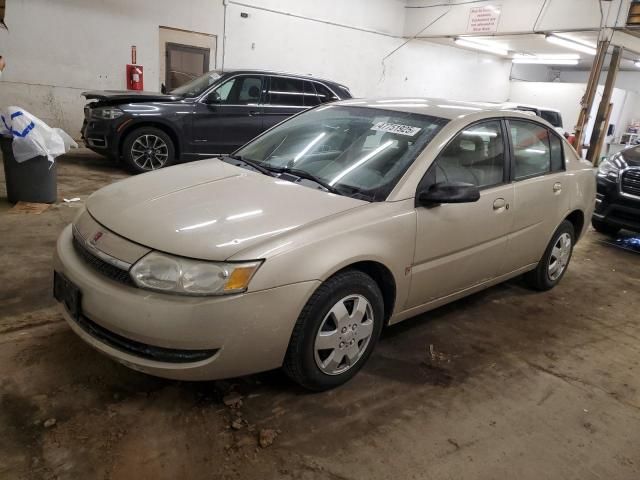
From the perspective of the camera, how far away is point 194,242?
2084mm

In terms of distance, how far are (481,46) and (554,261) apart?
12358 millimetres

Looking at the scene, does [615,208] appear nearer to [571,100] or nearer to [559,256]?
[559,256]

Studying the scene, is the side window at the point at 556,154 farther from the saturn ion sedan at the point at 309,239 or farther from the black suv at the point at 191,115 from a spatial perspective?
the black suv at the point at 191,115

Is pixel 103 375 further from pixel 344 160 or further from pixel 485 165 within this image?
pixel 485 165

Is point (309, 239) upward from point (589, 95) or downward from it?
downward

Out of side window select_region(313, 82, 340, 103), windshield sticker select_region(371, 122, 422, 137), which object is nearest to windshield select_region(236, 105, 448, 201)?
windshield sticker select_region(371, 122, 422, 137)

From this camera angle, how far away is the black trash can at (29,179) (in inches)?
195

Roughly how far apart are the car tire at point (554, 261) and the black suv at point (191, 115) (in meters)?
4.81

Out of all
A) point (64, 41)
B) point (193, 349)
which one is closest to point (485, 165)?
point (193, 349)

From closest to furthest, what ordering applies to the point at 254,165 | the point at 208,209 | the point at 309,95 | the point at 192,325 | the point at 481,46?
the point at 192,325 → the point at 208,209 → the point at 254,165 → the point at 309,95 → the point at 481,46

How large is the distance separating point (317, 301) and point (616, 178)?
517 centimetres

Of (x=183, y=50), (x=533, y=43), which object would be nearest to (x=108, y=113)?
(x=183, y=50)

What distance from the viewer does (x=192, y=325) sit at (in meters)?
1.98

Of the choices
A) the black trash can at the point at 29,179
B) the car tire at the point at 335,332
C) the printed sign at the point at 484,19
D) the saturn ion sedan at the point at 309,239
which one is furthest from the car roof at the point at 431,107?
the printed sign at the point at 484,19
